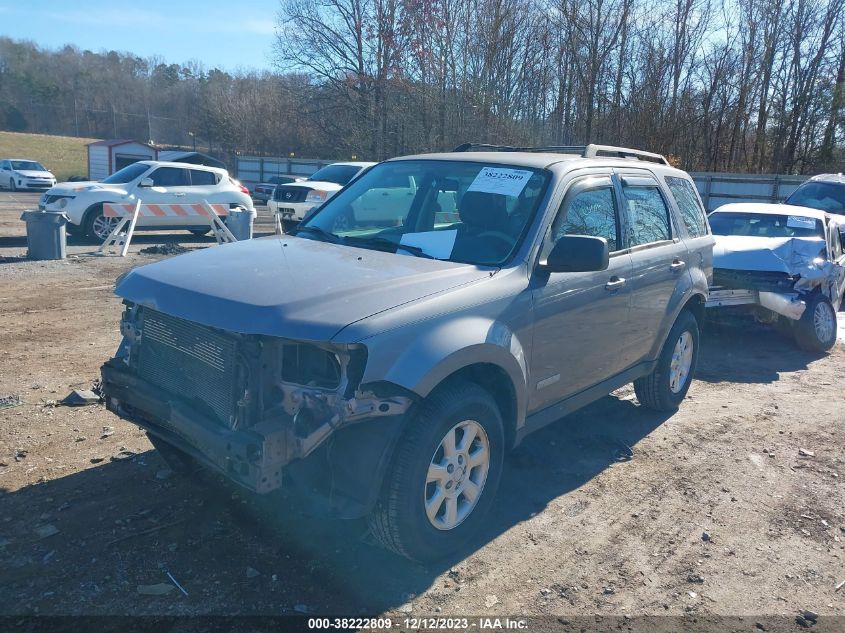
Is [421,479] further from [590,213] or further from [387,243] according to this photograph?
[590,213]

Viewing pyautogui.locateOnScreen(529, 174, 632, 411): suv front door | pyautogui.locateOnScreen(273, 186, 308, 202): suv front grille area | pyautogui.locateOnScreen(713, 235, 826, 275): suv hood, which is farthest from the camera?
pyautogui.locateOnScreen(273, 186, 308, 202): suv front grille area

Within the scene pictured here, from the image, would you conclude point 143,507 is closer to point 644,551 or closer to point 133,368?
point 133,368

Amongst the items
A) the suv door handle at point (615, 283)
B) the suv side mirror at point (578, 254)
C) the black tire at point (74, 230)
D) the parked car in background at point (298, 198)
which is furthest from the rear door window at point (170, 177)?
the suv side mirror at point (578, 254)

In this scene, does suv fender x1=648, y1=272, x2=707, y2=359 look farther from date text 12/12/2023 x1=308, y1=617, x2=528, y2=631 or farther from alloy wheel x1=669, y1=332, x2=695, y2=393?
date text 12/12/2023 x1=308, y1=617, x2=528, y2=631

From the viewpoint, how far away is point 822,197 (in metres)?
14.6

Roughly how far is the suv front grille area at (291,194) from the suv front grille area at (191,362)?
577 inches

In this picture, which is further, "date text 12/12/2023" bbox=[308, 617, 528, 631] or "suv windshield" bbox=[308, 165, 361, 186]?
"suv windshield" bbox=[308, 165, 361, 186]

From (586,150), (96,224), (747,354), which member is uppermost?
(586,150)

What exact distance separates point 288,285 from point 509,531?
1.89m

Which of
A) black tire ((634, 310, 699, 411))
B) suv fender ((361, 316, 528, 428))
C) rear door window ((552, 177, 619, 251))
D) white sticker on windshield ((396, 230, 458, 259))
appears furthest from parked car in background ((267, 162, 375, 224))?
suv fender ((361, 316, 528, 428))

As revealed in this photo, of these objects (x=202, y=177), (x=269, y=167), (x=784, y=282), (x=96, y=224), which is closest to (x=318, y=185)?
(x=202, y=177)

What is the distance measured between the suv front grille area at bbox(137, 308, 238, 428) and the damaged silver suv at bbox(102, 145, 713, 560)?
1cm

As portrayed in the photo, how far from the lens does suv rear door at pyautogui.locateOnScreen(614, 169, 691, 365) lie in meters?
5.11

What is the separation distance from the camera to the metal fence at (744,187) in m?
23.2
